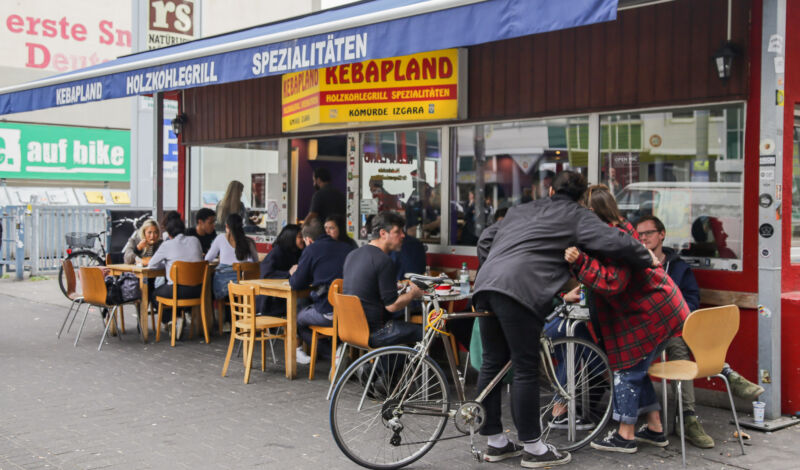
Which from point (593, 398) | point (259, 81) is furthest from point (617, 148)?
point (259, 81)

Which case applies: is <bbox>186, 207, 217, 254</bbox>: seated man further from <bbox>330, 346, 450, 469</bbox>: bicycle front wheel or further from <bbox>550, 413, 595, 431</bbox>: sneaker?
<bbox>550, 413, 595, 431</bbox>: sneaker

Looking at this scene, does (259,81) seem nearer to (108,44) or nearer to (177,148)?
(177,148)

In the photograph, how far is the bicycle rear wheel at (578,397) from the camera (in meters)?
5.00

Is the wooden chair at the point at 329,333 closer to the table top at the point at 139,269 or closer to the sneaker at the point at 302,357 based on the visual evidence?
the sneaker at the point at 302,357

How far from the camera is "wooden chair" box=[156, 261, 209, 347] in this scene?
8352 millimetres

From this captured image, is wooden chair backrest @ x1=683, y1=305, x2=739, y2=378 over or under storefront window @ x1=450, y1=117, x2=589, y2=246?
under

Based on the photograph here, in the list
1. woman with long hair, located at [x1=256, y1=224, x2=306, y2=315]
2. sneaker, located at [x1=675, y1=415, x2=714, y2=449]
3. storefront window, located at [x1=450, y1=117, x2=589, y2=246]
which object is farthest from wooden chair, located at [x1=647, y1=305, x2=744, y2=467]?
woman with long hair, located at [x1=256, y1=224, x2=306, y2=315]

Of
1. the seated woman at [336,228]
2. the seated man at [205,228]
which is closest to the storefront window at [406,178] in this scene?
the seated woman at [336,228]

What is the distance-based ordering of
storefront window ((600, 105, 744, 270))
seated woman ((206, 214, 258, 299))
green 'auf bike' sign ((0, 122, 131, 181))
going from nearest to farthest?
storefront window ((600, 105, 744, 270)) < seated woman ((206, 214, 258, 299)) < green 'auf bike' sign ((0, 122, 131, 181))

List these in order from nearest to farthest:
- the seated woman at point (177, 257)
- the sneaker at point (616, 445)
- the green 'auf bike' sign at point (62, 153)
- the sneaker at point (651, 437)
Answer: the sneaker at point (616, 445), the sneaker at point (651, 437), the seated woman at point (177, 257), the green 'auf bike' sign at point (62, 153)

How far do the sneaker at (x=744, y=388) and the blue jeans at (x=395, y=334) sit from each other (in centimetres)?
217

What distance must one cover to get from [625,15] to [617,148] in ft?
3.54

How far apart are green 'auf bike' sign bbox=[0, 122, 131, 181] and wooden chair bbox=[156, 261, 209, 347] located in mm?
14038

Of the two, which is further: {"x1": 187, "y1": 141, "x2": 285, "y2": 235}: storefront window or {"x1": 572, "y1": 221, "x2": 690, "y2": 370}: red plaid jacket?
{"x1": 187, "y1": 141, "x2": 285, "y2": 235}: storefront window
